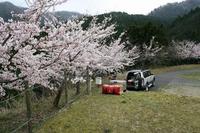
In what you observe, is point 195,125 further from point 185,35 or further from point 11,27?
point 185,35

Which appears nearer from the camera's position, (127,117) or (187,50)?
(127,117)

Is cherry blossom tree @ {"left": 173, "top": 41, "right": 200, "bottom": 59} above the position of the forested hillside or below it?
below

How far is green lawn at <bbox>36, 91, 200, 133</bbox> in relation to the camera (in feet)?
44.1

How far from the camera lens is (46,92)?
24891 mm

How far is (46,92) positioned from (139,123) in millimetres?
11628

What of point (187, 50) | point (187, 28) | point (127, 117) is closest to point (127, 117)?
point (127, 117)

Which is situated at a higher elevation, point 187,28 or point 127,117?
point 187,28

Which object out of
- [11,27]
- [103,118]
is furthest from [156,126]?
[11,27]

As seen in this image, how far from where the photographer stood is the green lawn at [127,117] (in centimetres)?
1345

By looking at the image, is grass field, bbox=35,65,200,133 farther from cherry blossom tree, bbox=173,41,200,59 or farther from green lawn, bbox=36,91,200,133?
cherry blossom tree, bbox=173,41,200,59

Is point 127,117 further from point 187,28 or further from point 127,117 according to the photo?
point 187,28

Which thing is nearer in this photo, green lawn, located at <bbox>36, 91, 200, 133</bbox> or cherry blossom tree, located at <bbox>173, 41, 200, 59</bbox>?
green lawn, located at <bbox>36, 91, 200, 133</bbox>

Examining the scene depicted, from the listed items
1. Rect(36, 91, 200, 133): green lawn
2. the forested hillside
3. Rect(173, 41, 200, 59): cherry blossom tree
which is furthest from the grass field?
the forested hillside

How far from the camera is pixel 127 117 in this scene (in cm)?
1548
